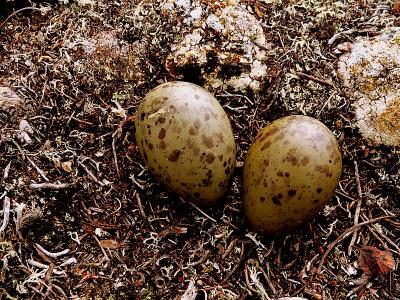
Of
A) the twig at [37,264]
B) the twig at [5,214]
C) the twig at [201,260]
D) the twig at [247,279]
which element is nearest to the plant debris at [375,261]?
the twig at [247,279]

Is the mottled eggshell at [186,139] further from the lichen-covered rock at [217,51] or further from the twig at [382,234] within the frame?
the twig at [382,234]

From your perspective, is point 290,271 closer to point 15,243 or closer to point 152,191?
point 152,191

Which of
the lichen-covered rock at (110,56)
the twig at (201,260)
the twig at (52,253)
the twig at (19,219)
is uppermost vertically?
the lichen-covered rock at (110,56)

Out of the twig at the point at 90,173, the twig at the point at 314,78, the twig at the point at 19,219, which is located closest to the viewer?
the twig at the point at 19,219

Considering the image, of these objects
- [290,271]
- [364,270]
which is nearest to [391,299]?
[364,270]

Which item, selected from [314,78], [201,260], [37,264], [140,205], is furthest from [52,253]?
[314,78]

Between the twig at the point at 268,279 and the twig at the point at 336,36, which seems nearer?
the twig at the point at 268,279

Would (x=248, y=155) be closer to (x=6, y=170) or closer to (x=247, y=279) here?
(x=247, y=279)

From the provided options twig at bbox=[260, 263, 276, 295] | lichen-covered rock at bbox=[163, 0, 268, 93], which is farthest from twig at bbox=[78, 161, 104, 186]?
twig at bbox=[260, 263, 276, 295]
